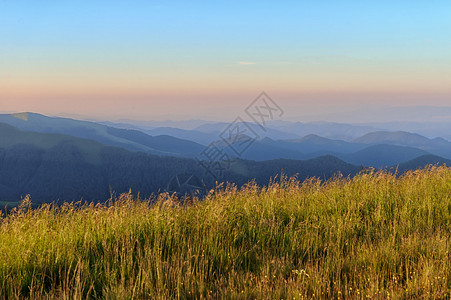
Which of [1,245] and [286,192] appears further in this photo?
[286,192]

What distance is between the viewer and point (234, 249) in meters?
5.09

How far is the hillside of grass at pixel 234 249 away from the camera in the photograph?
13.4ft

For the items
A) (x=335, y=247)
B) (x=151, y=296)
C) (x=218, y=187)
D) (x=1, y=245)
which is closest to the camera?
(x=151, y=296)

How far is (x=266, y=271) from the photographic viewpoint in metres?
4.52

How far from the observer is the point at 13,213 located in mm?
6031

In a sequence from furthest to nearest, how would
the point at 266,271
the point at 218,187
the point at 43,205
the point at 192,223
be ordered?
the point at 218,187, the point at 43,205, the point at 192,223, the point at 266,271

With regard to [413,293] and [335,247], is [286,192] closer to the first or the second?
[335,247]

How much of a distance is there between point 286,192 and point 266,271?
3969 mm

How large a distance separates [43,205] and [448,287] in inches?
262

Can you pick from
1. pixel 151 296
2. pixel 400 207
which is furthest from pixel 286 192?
pixel 151 296

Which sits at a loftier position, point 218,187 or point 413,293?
point 218,187

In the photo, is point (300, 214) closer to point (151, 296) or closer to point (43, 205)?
point (151, 296)

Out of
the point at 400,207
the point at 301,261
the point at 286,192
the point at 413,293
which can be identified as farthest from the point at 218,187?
the point at 413,293

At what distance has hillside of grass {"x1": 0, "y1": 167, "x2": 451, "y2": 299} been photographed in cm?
409
